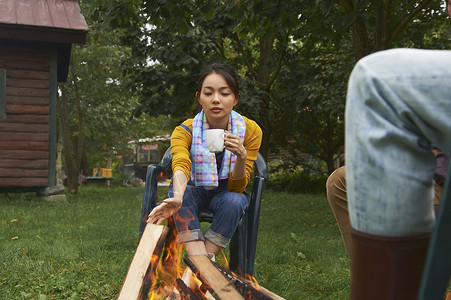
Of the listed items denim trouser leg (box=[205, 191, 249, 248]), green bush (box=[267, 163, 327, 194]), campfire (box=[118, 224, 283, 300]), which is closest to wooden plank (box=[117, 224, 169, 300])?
campfire (box=[118, 224, 283, 300])

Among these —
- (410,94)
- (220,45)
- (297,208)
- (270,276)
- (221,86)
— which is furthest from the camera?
(220,45)

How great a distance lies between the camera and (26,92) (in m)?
9.09

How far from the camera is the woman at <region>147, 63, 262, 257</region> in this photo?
2449 mm

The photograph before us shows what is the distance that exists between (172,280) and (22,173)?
7.49 metres

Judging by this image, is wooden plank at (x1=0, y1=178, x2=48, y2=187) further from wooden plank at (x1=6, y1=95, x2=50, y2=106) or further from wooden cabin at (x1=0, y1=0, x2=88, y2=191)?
wooden plank at (x1=6, y1=95, x2=50, y2=106)

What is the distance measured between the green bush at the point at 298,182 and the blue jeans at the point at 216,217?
11367mm

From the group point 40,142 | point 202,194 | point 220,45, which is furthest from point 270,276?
point 220,45

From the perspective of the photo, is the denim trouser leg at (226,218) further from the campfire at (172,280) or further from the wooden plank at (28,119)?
the wooden plank at (28,119)

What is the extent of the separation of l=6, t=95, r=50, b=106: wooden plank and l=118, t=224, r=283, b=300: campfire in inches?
300

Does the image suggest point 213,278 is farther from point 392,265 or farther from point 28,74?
point 28,74

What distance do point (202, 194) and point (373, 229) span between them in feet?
6.42

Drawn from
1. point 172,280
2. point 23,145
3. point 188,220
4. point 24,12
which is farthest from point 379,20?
point 23,145

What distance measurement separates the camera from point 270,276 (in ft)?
11.0

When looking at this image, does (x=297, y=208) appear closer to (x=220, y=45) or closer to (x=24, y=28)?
(x=220, y=45)
